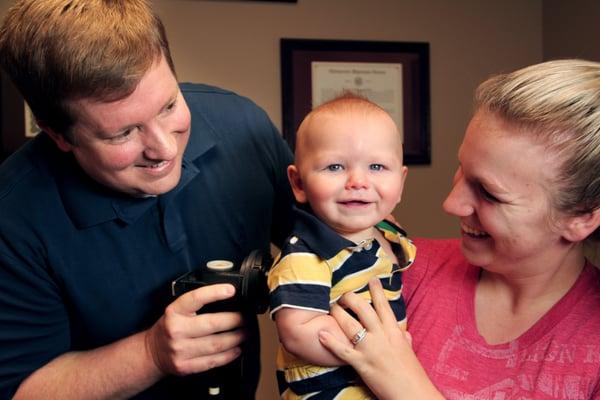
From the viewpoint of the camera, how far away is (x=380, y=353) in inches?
43.0

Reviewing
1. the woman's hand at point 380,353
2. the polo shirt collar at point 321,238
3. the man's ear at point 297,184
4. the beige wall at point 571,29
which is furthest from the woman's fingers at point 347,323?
the beige wall at point 571,29

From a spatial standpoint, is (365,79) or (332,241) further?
(365,79)

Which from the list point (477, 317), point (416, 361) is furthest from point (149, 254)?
point (477, 317)

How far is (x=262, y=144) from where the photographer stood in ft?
4.97

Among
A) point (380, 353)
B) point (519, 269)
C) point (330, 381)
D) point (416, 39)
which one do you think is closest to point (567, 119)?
point (519, 269)

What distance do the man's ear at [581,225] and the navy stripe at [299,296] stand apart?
49cm

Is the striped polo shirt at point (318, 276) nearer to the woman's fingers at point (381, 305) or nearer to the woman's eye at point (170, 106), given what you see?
the woman's fingers at point (381, 305)

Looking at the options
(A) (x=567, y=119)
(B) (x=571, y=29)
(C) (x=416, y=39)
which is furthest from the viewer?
(C) (x=416, y=39)

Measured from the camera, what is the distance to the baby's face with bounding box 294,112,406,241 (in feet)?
3.86

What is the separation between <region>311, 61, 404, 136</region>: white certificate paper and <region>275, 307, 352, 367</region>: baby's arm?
5.99 ft

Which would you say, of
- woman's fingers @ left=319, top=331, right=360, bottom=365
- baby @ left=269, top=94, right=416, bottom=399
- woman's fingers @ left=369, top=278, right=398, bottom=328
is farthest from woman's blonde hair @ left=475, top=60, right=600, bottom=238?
woman's fingers @ left=319, top=331, right=360, bottom=365

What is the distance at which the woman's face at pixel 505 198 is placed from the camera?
1099mm

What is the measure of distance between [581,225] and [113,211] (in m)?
0.95

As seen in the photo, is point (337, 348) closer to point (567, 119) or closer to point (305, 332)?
point (305, 332)
